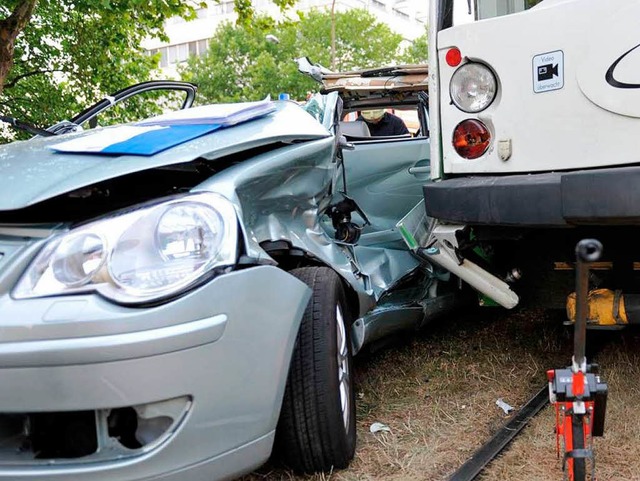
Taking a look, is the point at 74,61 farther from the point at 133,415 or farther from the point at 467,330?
the point at 133,415

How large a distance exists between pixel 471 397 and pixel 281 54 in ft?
104

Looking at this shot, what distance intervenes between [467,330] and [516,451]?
1.83 metres

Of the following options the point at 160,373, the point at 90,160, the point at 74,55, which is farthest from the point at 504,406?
the point at 74,55

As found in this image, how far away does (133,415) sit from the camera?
181 cm

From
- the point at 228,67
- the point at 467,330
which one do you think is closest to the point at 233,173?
the point at 467,330

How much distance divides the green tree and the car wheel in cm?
2817

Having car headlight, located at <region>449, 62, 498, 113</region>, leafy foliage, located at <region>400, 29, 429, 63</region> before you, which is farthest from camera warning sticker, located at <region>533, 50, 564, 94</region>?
leafy foliage, located at <region>400, 29, 429, 63</region>

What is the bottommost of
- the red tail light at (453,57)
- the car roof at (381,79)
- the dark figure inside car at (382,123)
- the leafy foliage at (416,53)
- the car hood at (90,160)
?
the car hood at (90,160)

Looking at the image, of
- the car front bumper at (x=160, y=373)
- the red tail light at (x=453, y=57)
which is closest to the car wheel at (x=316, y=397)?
the car front bumper at (x=160, y=373)

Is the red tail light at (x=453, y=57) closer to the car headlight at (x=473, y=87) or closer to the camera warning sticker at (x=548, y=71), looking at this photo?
the car headlight at (x=473, y=87)

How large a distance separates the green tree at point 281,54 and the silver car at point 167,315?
28.2 m

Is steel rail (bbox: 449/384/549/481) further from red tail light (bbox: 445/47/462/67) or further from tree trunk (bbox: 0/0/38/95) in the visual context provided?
tree trunk (bbox: 0/0/38/95)

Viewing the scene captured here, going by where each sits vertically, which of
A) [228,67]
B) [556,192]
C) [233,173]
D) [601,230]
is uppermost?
[228,67]

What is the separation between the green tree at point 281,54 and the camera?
30719 millimetres
